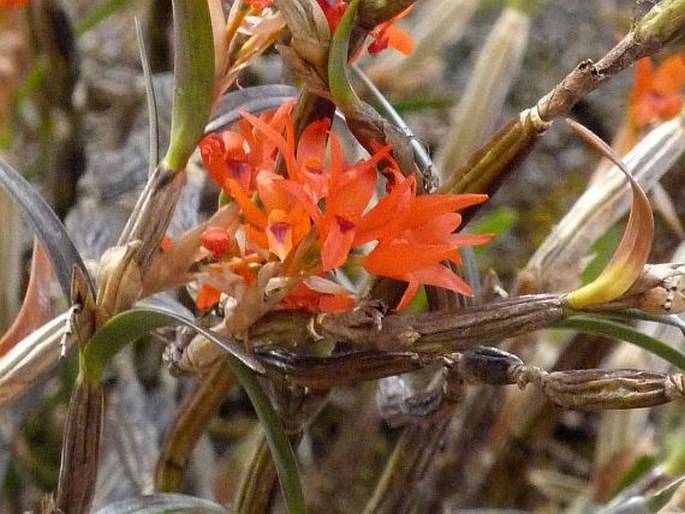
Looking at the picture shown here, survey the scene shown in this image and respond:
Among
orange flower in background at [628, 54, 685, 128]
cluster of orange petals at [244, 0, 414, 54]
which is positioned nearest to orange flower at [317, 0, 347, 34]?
cluster of orange petals at [244, 0, 414, 54]

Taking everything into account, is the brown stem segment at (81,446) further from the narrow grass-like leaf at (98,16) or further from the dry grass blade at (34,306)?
the narrow grass-like leaf at (98,16)

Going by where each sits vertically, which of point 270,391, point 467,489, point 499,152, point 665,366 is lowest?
point 467,489

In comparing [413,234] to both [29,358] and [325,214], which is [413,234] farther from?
[29,358]

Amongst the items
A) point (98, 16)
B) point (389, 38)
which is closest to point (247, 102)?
point (389, 38)

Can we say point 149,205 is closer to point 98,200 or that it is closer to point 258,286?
point 258,286

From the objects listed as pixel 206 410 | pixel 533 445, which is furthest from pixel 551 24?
pixel 206 410

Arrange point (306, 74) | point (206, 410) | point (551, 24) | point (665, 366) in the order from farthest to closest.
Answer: point (551, 24), point (665, 366), point (206, 410), point (306, 74)

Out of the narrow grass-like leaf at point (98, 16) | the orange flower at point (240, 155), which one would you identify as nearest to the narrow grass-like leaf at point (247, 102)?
the orange flower at point (240, 155)

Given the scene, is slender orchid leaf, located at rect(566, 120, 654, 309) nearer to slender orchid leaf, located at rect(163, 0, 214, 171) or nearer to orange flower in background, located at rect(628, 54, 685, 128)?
→ slender orchid leaf, located at rect(163, 0, 214, 171)
